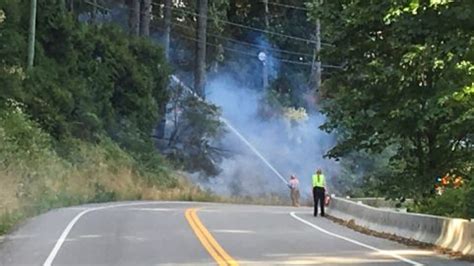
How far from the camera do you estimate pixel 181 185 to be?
153 feet

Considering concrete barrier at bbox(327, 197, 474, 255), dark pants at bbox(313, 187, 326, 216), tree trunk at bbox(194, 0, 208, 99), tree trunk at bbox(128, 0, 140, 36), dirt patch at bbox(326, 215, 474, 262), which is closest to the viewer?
dirt patch at bbox(326, 215, 474, 262)

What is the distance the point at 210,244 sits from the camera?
18516 millimetres

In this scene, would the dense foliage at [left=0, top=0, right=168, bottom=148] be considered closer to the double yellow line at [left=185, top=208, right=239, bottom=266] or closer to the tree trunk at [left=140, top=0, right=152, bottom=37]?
the tree trunk at [left=140, top=0, right=152, bottom=37]

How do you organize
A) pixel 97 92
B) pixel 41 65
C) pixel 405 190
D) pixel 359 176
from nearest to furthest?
pixel 405 190, pixel 41 65, pixel 97 92, pixel 359 176

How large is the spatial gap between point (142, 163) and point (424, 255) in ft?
95.2

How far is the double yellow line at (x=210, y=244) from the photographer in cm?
1573

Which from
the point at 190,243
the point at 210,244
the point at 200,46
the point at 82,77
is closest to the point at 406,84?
the point at 210,244

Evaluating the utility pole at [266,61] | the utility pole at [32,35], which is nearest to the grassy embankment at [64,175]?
the utility pole at [32,35]

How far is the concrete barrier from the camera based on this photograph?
17922 mm

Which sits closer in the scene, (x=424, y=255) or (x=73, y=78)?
(x=424, y=255)

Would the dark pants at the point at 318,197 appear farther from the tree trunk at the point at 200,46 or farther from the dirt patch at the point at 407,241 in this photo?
the tree trunk at the point at 200,46

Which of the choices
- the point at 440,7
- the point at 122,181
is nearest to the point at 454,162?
the point at 440,7

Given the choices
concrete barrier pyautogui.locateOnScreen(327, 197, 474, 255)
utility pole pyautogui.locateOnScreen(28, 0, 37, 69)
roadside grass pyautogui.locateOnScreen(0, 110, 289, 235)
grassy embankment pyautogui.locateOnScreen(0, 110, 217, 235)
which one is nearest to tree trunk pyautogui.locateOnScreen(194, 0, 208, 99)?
roadside grass pyautogui.locateOnScreen(0, 110, 289, 235)

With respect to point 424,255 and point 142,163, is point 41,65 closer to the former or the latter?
point 142,163
